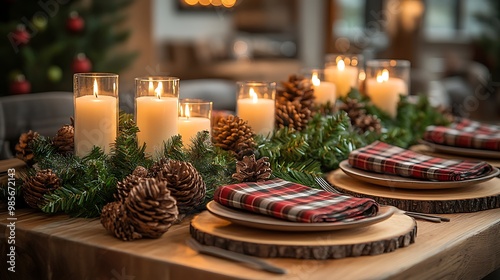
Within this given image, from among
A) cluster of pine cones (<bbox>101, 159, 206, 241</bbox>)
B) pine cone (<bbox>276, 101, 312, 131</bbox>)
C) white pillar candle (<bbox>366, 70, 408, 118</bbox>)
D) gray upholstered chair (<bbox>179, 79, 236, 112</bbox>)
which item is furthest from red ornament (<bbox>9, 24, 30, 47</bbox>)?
cluster of pine cones (<bbox>101, 159, 206, 241</bbox>)

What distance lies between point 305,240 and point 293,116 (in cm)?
66

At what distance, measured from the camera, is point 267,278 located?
0.95m

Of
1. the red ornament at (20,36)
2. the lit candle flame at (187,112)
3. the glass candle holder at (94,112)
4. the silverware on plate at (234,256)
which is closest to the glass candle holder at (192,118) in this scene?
the lit candle flame at (187,112)

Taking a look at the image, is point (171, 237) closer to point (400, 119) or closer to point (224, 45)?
point (400, 119)

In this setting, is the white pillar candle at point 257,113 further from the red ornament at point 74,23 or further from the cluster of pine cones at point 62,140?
the red ornament at point 74,23

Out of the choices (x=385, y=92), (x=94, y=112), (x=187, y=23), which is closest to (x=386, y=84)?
(x=385, y=92)

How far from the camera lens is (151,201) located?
1075 millimetres

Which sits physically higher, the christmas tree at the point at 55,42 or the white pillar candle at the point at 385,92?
the christmas tree at the point at 55,42

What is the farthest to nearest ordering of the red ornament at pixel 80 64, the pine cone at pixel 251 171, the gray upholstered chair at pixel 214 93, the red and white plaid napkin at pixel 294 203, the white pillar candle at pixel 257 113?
1. the red ornament at pixel 80 64
2. the gray upholstered chair at pixel 214 93
3. the white pillar candle at pixel 257 113
4. the pine cone at pixel 251 171
5. the red and white plaid napkin at pixel 294 203

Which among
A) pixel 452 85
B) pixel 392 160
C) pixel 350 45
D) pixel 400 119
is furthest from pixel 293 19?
pixel 392 160

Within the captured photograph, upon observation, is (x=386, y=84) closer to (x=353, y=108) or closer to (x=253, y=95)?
(x=353, y=108)

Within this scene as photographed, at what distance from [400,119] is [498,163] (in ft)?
1.30

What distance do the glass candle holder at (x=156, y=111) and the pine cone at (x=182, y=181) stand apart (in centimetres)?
15

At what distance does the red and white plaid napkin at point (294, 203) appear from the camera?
1.08 m
